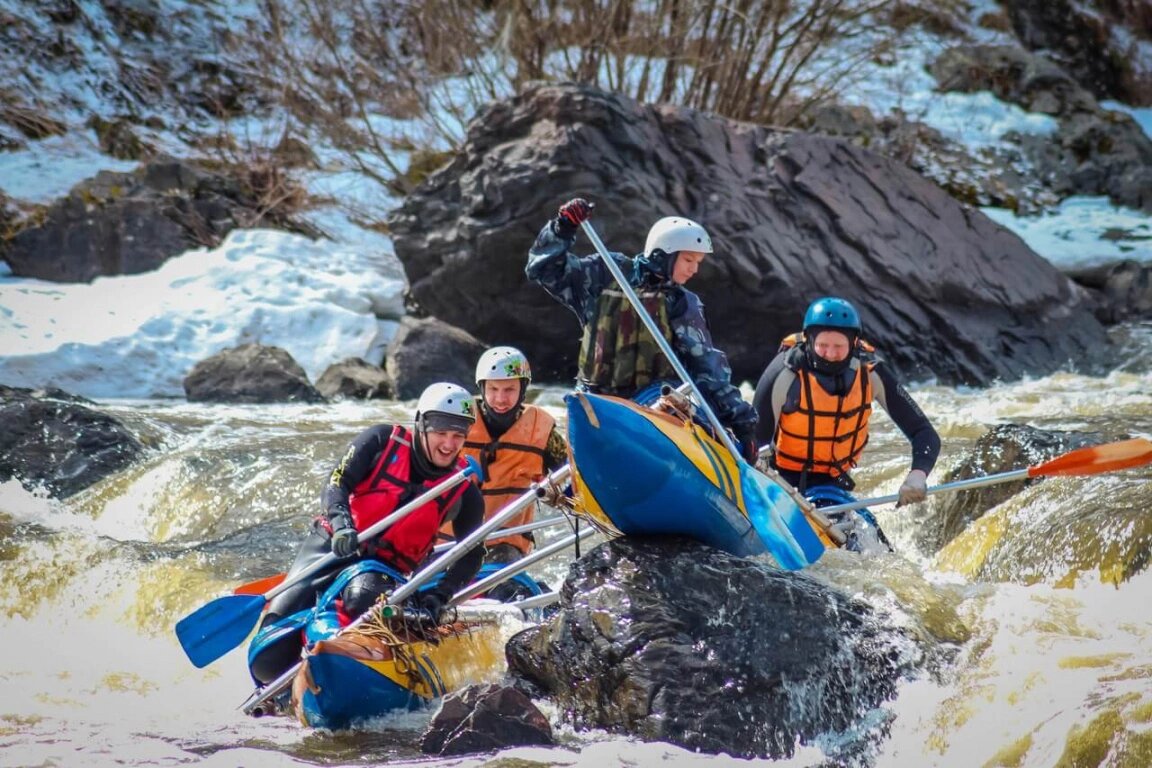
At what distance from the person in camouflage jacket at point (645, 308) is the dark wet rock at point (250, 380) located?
17.1 feet

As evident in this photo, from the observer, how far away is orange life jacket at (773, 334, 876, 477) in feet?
17.9

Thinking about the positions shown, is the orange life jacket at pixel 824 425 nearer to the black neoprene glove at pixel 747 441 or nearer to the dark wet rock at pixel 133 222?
the black neoprene glove at pixel 747 441

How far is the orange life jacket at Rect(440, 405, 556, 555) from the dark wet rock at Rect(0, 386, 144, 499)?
3.42 metres

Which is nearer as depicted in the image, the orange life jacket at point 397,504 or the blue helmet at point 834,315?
the orange life jacket at point 397,504

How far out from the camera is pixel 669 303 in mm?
5301

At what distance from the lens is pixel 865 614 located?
4309 mm

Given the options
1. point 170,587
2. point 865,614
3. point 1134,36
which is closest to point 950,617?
point 865,614

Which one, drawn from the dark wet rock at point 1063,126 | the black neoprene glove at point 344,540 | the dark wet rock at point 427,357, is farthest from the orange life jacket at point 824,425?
the dark wet rock at point 1063,126

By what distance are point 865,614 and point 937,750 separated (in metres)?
0.55

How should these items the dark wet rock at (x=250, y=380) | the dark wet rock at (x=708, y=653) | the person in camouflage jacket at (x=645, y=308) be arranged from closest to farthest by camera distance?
the dark wet rock at (x=708, y=653) → the person in camouflage jacket at (x=645, y=308) → the dark wet rock at (x=250, y=380)

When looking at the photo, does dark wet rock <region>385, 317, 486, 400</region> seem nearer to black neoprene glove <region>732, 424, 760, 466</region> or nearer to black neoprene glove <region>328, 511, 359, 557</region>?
black neoprene glove <region>732, 424, 760, 466</region>

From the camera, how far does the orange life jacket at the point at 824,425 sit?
17.9ft

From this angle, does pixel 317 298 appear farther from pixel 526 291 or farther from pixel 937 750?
pixel 937 750

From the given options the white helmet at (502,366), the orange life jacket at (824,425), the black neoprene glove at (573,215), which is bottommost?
the orange life jacket at (824,425)
